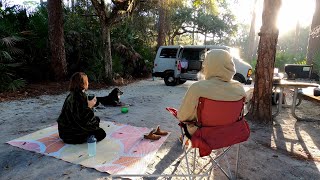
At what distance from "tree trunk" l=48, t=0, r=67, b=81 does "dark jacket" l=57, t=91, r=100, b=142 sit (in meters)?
6.59

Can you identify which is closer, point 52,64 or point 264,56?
point 264,56

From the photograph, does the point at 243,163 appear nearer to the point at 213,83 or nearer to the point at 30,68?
the point at 213,83

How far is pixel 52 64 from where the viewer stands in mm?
10055

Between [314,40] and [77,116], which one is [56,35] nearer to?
[77,116]

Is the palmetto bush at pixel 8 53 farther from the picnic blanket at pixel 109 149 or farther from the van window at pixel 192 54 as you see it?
the van window at pixel 192 54

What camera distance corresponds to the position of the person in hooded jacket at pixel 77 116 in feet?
12.9

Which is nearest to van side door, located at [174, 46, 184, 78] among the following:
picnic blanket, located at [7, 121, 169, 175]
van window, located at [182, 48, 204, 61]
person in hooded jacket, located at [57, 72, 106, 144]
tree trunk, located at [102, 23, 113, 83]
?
van window, located at [182, 48, 204, 61]

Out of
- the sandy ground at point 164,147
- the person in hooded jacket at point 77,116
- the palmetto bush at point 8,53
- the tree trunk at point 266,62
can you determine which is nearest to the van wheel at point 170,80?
the sandy ground at point 164,147

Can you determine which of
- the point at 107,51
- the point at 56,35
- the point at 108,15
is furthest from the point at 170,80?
the point at 56,35

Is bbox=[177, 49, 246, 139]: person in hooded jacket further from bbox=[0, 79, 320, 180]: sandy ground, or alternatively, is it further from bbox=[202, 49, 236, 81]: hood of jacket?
bbox=[0, 79, 320, 180]: sandy ground

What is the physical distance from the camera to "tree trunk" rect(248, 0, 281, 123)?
17.4ft

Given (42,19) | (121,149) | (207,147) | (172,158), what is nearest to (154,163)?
(172,158)

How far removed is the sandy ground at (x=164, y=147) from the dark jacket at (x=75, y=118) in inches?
22.1

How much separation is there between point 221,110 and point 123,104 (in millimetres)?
5054
